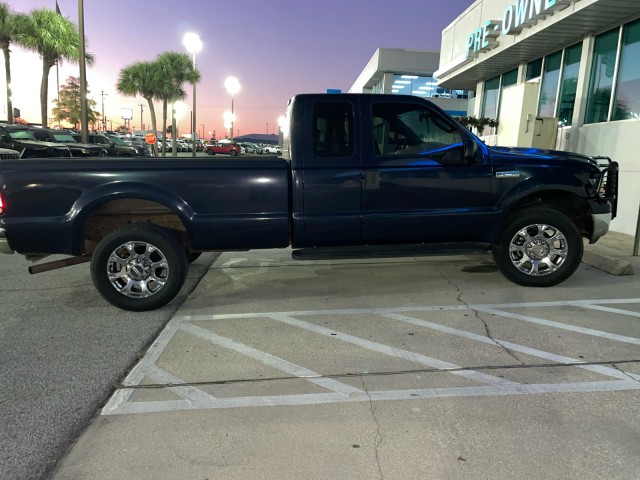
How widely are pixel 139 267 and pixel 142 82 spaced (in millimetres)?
41236

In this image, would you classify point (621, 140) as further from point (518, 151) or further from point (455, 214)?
point (455, 214)

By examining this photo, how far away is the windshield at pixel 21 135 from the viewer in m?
18.5

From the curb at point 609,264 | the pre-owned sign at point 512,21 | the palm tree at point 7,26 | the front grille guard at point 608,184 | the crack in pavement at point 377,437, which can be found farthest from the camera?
the palm tree at point 7,26

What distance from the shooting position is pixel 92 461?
257 centimetres

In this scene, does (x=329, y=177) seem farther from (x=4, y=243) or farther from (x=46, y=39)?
(x=46, y=39)

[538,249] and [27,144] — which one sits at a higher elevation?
[27,144]

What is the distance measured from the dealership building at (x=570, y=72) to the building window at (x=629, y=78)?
0.02 m

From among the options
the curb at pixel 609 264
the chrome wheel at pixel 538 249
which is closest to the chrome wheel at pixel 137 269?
the chrome wheel at pixel 538 249

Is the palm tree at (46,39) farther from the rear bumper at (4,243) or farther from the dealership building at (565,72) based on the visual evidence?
the rear bumper at (4,243)

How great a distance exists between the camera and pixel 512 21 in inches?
464

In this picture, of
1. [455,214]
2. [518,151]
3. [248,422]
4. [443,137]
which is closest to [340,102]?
[443,137]

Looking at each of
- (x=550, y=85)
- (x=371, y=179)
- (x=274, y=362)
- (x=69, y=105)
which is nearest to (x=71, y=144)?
(x=550, y=85)

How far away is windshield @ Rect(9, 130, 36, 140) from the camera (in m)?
18.5

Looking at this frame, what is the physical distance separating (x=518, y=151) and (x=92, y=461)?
5.15 meters
